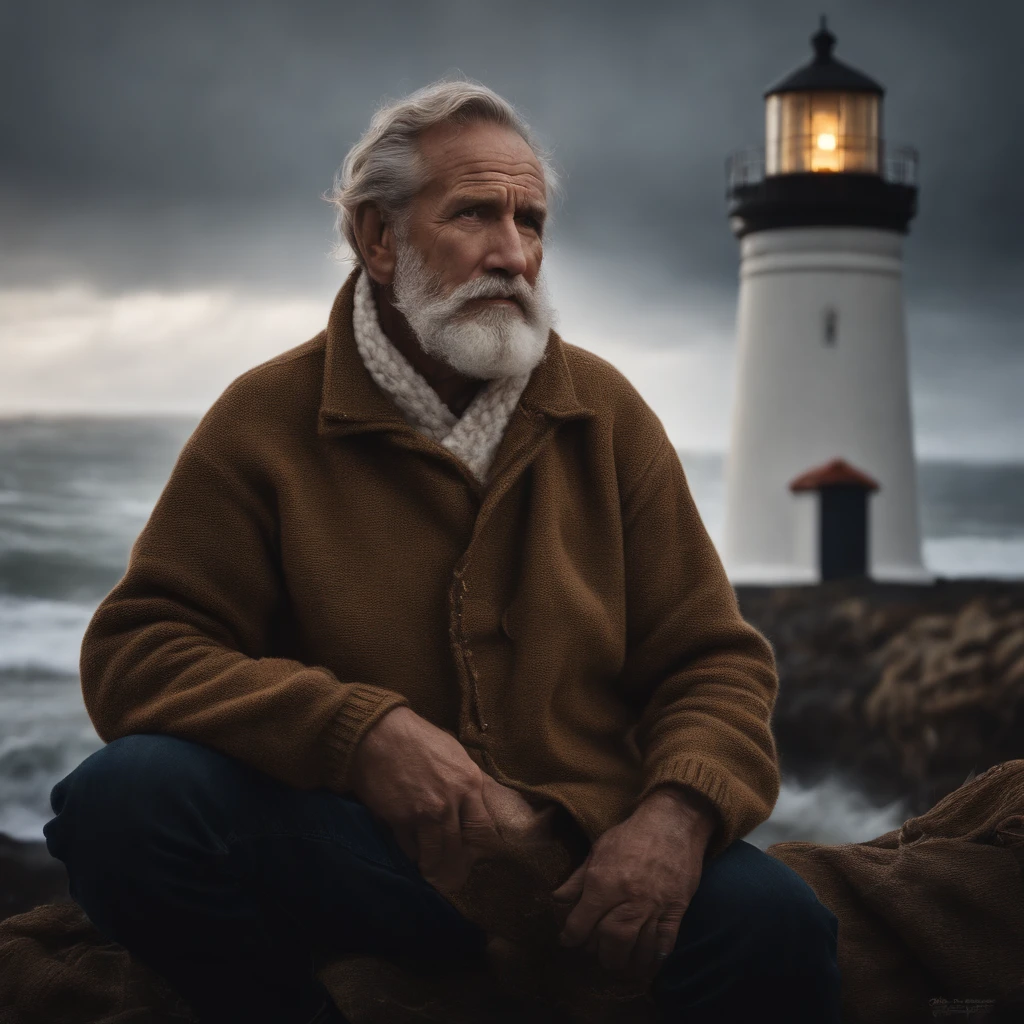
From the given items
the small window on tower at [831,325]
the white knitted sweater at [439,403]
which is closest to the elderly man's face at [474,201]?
the white knitted sweater at [439,403]

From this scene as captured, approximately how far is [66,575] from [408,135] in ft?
51.4

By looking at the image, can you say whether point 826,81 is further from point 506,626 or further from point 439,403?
point 506,626

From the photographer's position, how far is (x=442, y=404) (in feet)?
7.68

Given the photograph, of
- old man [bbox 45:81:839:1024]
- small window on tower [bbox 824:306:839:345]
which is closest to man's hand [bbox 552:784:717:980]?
old man [bbox 45:81:839:1024]

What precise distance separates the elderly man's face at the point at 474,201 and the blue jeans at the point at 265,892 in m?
0.87

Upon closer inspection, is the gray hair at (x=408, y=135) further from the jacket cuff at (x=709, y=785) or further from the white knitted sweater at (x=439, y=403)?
the jacket cuff at (x=709, y=785)

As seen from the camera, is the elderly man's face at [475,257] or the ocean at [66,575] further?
the ocean at [66,575]

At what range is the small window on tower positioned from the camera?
1493 centimetres

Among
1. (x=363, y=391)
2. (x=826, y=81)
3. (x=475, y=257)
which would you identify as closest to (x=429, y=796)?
(x=363, y=391)

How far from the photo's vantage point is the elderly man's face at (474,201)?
91.3 inches

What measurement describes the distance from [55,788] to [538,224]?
3.88 ft

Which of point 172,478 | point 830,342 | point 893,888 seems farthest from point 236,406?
point 830,342

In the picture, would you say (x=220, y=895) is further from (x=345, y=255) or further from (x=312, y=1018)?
(x=345, y=255)

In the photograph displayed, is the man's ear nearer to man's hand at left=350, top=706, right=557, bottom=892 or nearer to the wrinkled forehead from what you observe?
the wrinkled forehead
